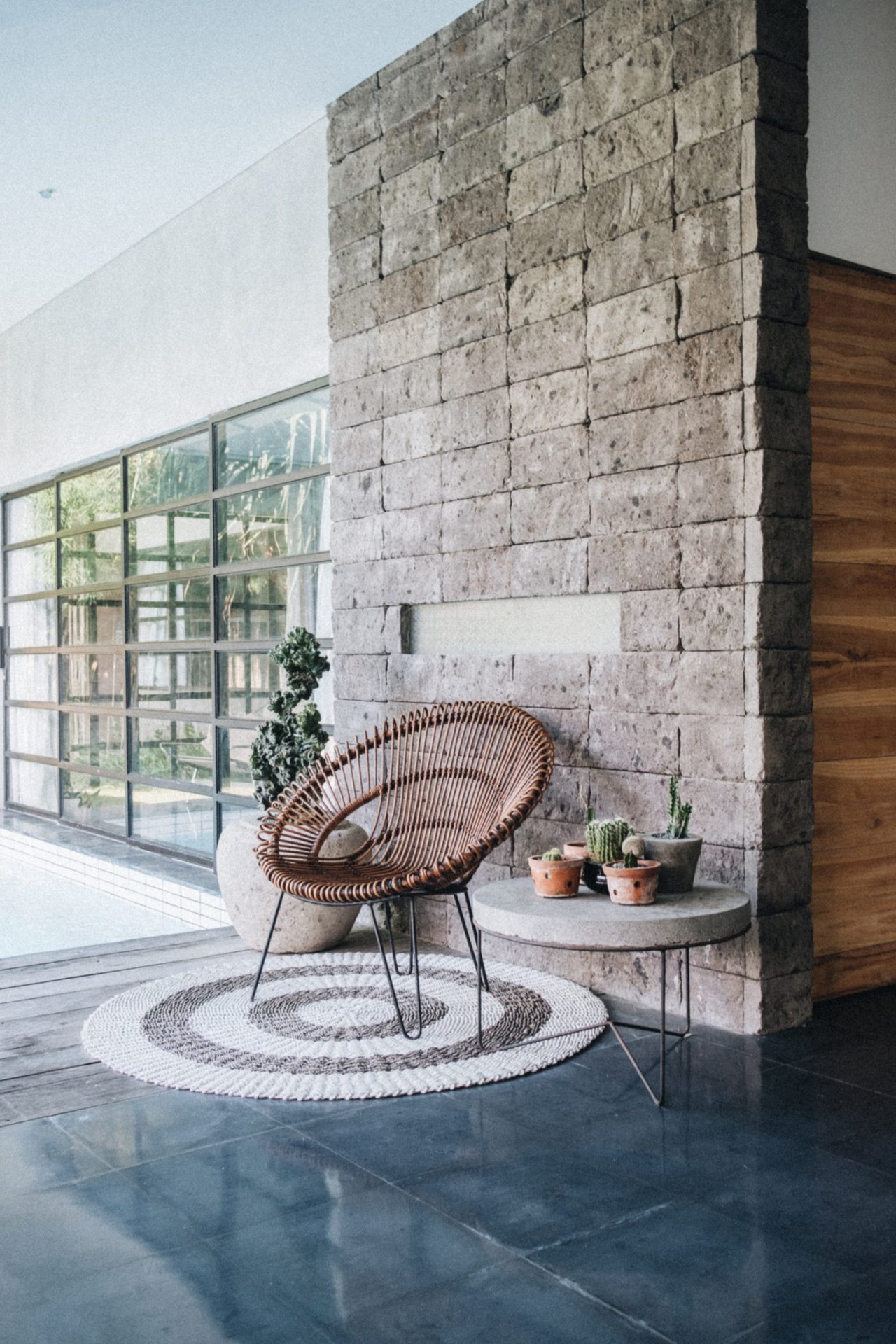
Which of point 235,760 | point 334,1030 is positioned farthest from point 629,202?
point 235,760

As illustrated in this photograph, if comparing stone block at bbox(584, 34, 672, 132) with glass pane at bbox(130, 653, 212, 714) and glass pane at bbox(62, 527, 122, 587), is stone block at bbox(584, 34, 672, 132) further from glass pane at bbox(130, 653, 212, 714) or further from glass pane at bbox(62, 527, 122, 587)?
glass pane at bbox(62, 527, 122, 587)

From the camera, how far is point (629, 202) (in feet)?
12.0

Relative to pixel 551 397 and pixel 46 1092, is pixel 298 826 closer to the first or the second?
pixel 46 1092

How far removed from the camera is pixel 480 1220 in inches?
89.0

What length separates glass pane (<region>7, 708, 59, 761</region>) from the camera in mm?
8453

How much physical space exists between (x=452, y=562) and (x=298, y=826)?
1.09m

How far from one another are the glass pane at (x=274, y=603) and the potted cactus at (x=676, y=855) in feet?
8.25

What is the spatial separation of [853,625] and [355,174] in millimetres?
2628

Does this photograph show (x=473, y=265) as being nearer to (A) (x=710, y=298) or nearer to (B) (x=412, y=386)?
(B) (x=412, y=386)

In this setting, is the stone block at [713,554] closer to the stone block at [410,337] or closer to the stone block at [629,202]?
the stone block at [629,202]

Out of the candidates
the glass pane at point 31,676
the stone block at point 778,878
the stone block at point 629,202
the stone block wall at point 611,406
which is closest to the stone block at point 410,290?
the stone block wall at point 611,406

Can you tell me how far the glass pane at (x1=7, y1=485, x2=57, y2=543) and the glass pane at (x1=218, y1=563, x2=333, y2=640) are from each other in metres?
2.70

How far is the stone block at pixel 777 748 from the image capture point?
328 cm

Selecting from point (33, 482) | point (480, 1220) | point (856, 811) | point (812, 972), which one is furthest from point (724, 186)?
point (33, 482)
